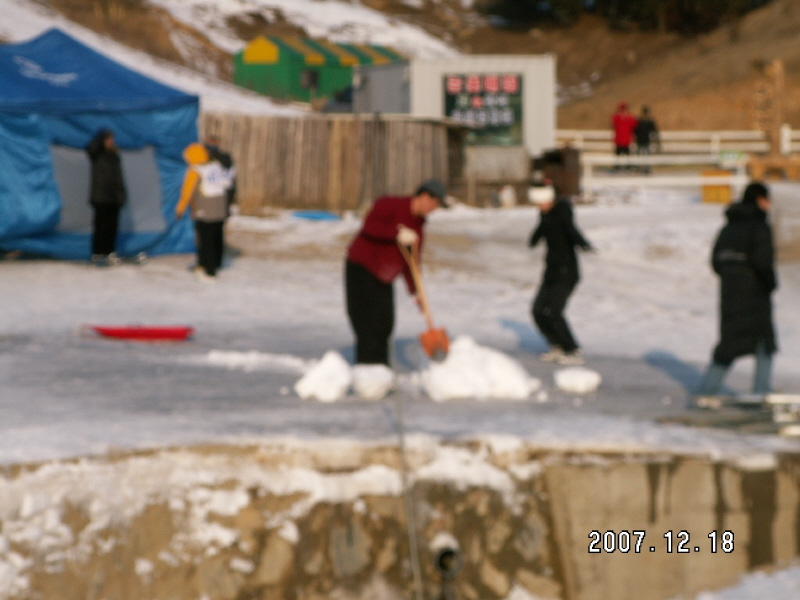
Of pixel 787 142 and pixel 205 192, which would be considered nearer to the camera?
pixel 205 192

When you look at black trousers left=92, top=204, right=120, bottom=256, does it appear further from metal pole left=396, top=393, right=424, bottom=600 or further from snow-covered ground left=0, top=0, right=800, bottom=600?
metal pole left=396, top=393, right=424, bottom=600

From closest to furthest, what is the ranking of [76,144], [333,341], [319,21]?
[333,341], [76,144], [319,21]

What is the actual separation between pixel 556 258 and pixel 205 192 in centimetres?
519

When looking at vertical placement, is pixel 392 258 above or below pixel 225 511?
above

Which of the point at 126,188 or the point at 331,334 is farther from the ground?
the point at 126,188

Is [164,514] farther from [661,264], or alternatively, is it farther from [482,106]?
[482,106]

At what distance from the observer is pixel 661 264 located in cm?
1623

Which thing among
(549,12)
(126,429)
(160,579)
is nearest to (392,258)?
(126,429)

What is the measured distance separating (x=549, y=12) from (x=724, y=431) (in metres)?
66.1

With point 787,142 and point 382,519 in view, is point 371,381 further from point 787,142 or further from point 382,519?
point 787,142

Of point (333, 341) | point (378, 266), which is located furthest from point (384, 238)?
point (333, 341)

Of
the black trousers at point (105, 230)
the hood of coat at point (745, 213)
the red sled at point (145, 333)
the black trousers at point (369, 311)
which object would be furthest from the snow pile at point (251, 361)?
the black trousers at point (105, 230)

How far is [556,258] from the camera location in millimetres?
9500

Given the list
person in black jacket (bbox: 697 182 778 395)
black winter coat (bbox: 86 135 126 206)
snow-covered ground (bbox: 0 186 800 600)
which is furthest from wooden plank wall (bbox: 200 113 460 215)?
person in black jacket (bbox: 697 182 778 395)
